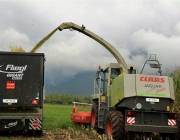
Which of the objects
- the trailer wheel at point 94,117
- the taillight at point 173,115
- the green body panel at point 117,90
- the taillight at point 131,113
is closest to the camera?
the taillight at point 131,113

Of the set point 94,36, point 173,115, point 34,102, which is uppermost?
point 94,36

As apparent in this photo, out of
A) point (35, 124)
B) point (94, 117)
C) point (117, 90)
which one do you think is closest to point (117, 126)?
point (117, 90)

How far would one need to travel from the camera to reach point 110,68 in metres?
12.5

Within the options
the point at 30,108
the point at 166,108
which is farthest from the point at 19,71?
the point at 166,108

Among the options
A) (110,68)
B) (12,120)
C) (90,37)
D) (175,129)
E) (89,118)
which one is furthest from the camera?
(89,118)

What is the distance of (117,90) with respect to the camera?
10.8 metres

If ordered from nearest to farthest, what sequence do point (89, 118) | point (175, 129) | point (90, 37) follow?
1. point (175, 129)
2. point (90, 37)
3. point (89, 118)

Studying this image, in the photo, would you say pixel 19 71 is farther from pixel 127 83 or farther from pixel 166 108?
pixel 166 108

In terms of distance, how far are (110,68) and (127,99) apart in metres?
2.76

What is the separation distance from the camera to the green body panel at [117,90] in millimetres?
10254

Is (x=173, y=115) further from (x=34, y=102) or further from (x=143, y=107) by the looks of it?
(x=34, y=102)

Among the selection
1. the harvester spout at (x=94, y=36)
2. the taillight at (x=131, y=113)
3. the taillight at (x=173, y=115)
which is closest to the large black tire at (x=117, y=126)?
the taillight at (x=131, y=113)

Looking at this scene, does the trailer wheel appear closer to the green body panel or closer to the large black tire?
the green body panel

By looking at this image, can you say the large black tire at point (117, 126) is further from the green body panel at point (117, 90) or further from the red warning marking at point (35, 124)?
the red warning marking at point (35, 124)
